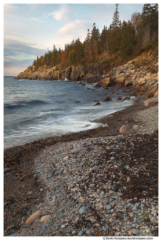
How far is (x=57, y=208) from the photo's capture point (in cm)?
349

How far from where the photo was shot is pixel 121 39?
2002 inches

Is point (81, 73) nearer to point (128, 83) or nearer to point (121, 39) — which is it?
point (121, 39)

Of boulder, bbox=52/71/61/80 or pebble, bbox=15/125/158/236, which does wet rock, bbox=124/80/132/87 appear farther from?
boulder, bbox=52/71/61/80

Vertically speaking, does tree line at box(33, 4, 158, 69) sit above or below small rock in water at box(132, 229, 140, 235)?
above

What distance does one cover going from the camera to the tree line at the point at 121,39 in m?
37.4

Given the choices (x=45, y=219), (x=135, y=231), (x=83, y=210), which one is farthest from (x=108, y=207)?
(x=45, y=219)

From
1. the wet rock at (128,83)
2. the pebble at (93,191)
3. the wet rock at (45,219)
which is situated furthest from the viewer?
the wet rock at (128,83)

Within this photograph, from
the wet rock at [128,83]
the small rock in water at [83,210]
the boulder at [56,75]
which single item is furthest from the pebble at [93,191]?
the boulder at [56,75]

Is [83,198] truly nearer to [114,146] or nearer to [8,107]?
[114,146]

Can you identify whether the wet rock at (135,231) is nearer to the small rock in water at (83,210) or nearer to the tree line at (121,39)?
the small rock in water at (83,210)

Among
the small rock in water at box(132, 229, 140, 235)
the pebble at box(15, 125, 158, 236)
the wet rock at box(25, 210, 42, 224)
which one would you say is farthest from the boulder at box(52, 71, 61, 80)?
the small rock in water at box(132, 229, 140, 235)

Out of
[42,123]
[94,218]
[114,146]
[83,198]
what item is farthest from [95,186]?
[42,123]

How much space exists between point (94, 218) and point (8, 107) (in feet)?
54.0

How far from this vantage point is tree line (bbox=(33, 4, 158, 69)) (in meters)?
37.4
